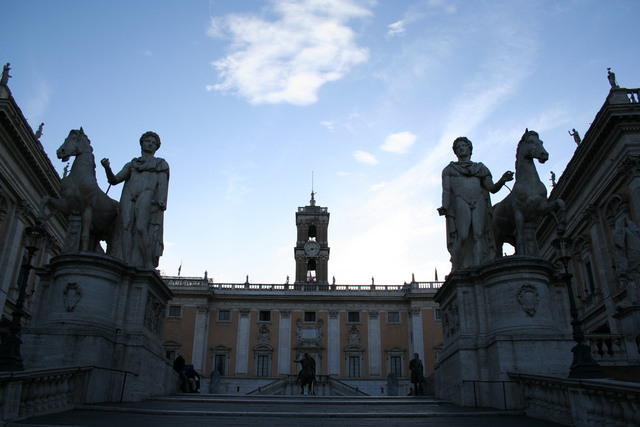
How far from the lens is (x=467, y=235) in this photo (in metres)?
12.5

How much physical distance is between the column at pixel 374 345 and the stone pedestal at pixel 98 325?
132ft

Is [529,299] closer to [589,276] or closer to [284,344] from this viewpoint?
[589,276]

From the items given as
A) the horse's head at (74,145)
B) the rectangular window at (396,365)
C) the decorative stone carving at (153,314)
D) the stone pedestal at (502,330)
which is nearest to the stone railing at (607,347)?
the stone pedestal at (502,330)

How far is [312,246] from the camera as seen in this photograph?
6300 cm

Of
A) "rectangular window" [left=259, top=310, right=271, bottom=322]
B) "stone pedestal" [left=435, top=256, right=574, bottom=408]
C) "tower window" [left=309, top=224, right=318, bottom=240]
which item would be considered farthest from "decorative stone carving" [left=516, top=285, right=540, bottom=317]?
"tower window" [left=309, top=224, right=318, bottom=240]

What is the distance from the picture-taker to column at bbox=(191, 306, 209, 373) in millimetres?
49000

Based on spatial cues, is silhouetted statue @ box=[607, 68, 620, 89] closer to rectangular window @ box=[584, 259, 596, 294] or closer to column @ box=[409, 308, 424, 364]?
rectangular window @ box=[584, 259, 596, 294]

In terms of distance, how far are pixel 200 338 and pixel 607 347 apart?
40578 millimetres

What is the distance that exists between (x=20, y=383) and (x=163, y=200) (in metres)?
6.21

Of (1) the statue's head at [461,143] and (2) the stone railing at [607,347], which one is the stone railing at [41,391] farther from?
(2) the stone railing at [607,347]

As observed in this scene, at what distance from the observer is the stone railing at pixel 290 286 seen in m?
51.6

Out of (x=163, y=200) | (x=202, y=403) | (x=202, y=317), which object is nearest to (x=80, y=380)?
(x=202, y=403)

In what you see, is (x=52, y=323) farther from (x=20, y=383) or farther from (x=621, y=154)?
(x=621, y=154)

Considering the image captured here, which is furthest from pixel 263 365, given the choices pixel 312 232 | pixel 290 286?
pixel 312 232
